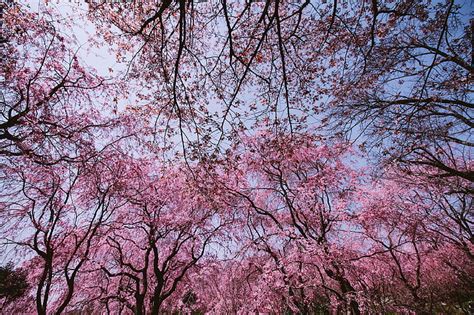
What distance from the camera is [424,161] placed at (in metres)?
7.76

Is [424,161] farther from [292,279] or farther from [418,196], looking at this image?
[292,279]

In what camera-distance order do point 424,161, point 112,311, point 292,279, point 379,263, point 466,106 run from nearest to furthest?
point 466,106 < point 424,161 < point 292,279 < point 379,263 < point 112,311

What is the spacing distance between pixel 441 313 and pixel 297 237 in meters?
15.7

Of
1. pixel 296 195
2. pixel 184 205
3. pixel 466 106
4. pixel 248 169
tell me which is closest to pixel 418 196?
pixel 296 195

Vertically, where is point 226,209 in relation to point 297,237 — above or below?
above

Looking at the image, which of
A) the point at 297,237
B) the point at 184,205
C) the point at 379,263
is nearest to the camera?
the point at 297,237

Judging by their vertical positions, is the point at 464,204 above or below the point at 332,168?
below

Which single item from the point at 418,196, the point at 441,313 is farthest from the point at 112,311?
the point at 441,313

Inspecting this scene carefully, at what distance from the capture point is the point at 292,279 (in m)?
9.75

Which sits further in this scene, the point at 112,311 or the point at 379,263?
the point at 112,311

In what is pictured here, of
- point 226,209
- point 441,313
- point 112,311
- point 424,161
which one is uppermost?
point 226,209

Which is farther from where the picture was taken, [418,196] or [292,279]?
[418,196]

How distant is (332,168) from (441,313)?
1442 cm

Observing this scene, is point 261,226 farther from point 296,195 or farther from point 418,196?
point 418,196
